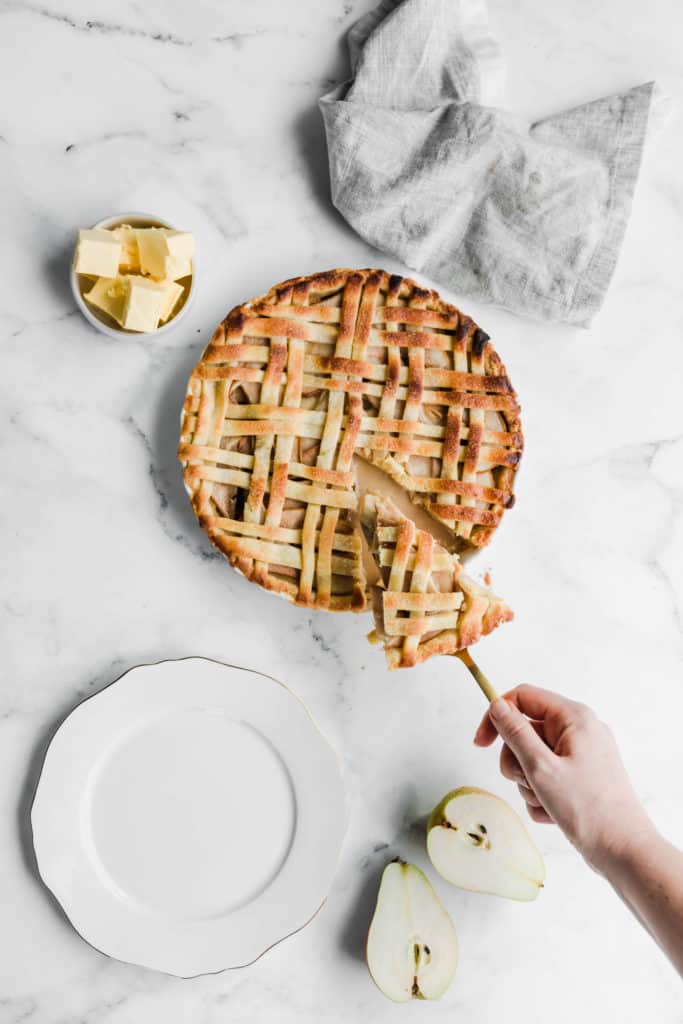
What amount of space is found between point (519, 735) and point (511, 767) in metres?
0.11

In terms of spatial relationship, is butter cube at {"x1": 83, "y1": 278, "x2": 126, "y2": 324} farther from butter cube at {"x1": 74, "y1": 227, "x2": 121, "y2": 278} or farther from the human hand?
the human hand

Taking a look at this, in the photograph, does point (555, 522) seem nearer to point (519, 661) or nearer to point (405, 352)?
point (519, 661)

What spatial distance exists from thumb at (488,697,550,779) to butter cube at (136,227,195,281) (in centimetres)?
66

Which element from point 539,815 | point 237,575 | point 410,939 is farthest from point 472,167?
point 410,939

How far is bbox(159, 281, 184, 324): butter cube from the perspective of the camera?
1089 millimetres

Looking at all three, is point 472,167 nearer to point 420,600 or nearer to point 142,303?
point 142,303

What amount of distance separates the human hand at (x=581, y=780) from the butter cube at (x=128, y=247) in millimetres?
708

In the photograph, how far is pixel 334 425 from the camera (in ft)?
3.65

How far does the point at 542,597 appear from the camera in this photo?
1271 millimetres

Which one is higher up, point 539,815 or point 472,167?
point 472,167

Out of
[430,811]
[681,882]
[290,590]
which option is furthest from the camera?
[430,811]

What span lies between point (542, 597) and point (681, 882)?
42cm

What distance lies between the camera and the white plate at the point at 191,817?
117cm

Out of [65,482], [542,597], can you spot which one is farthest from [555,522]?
[65,482]
